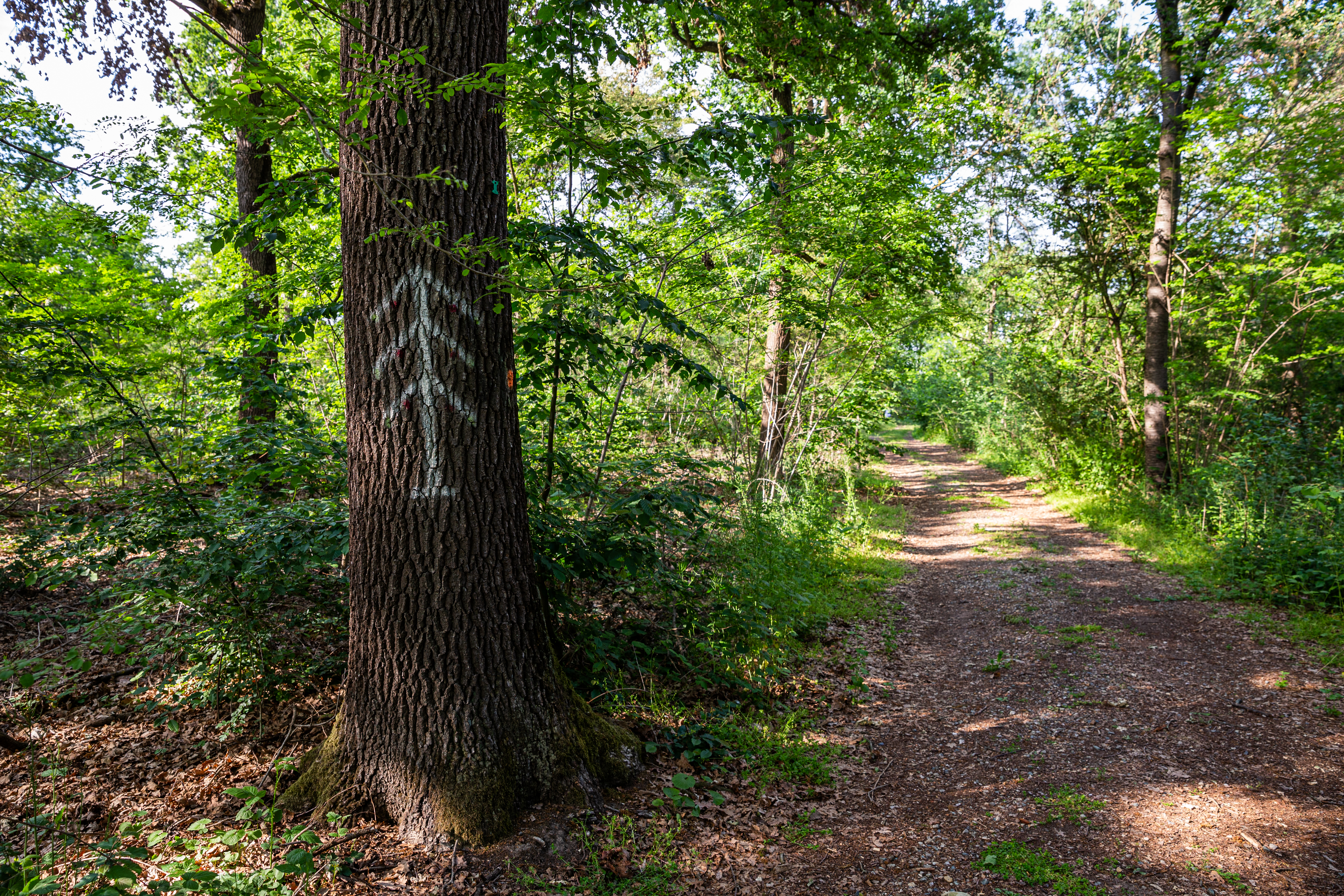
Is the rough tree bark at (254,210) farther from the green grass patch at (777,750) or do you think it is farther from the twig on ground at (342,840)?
the green grass patch at (777,750)

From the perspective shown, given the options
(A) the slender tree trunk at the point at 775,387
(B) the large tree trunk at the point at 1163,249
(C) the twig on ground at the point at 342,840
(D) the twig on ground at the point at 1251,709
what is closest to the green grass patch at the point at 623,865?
(C) the twig on ground at the point at 342,840

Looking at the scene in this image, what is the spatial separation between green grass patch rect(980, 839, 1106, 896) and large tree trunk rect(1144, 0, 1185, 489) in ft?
31.6

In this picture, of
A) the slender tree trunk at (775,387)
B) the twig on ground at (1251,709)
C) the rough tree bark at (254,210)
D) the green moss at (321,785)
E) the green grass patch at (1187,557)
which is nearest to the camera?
the green moss at (321,785)

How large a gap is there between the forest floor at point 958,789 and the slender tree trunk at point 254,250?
1923 millimetres

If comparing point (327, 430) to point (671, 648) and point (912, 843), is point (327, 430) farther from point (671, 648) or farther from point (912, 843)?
point (912, 843)

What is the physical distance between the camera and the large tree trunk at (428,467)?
9.32ft

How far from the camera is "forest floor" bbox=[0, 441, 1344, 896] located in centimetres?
279

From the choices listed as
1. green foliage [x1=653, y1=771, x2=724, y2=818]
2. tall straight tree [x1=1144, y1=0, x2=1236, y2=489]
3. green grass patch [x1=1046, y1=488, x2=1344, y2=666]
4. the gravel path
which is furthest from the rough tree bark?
tall straight tree [x1=1144, y1=0, x2=1236, y2=489]

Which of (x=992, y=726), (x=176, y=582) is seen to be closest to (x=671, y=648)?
(x=992, y=726)

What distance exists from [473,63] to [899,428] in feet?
105

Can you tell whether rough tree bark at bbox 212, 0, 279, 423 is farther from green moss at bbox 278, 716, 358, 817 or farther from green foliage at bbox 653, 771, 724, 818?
green foliage at bbox 653, 771, 724, 818

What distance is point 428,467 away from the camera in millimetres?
2854

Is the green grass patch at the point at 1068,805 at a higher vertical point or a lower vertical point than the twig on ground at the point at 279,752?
lower

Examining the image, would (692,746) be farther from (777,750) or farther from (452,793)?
(452,793)
